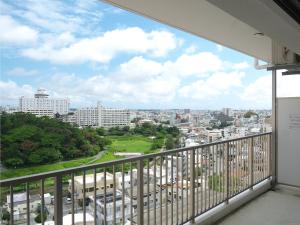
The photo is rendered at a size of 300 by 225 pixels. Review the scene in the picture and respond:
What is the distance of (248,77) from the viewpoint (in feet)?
23.3

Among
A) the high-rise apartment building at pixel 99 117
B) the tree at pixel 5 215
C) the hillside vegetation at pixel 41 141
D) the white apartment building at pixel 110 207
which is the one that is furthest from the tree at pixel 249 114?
the tree at pixel 5 215

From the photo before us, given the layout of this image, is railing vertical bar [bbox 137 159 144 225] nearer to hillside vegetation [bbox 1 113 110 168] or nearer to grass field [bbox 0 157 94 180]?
grass field [bbox 0 157 94 180]

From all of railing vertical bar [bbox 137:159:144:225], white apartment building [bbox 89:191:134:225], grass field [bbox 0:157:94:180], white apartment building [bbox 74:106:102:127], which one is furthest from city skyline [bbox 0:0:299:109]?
railing vertical bar [bbox 137:159:144:225]

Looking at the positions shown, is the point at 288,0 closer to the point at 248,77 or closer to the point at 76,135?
the point at 76,135

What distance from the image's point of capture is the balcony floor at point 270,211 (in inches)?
137

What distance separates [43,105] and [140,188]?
1.58 m

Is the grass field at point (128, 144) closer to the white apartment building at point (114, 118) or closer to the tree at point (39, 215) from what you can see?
the white apartment building at point (114, 118)

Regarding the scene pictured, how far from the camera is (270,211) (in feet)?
12.6

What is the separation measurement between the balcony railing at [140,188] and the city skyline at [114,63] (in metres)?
0.94

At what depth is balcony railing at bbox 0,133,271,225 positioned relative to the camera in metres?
1.78

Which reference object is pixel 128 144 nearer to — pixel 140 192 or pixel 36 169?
pixel 140 192

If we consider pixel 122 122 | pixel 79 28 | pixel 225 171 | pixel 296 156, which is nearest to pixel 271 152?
pixel 296 156

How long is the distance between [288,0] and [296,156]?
3.90 meters

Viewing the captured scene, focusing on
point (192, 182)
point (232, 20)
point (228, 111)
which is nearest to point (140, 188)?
point (192, 182)
